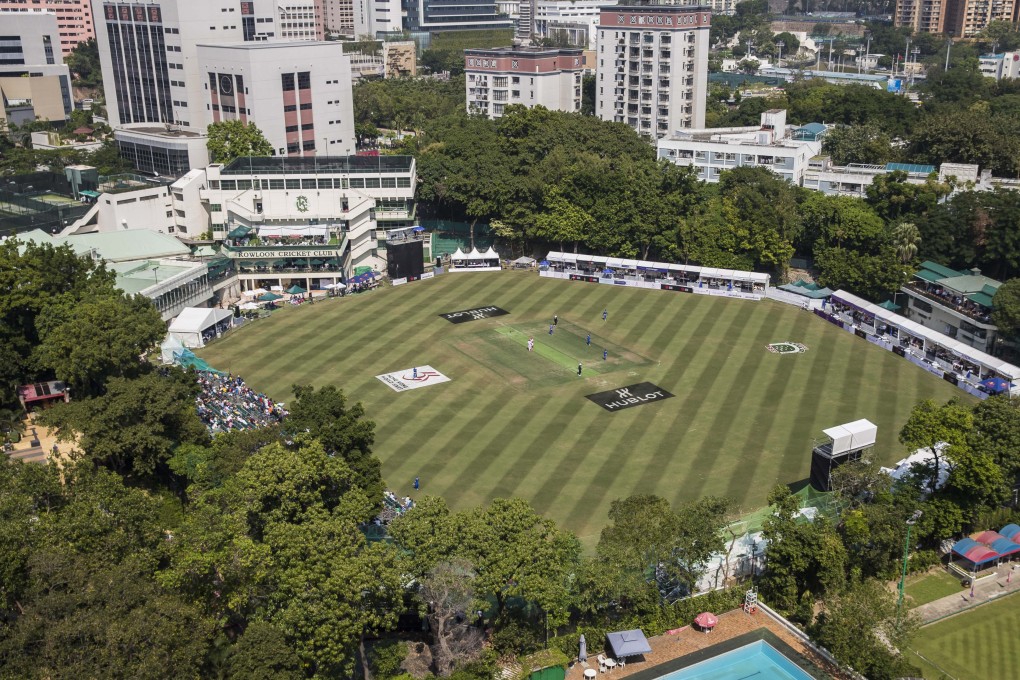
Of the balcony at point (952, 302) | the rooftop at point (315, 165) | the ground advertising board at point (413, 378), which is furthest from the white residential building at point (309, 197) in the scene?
the balcony at point (952, 302)

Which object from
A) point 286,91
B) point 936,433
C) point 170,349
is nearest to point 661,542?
point 936,433

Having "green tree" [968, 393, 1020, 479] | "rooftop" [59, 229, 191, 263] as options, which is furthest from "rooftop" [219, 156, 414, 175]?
"green tree" [968, 393, 1020, 479]

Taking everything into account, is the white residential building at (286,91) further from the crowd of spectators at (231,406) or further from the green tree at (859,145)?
the green tree at (859,145)

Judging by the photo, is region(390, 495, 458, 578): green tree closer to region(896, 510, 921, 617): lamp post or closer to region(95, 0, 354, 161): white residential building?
region(896, 510, 921, 617): lamp post

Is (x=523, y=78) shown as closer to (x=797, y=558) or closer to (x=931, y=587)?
(x=931, y=587)

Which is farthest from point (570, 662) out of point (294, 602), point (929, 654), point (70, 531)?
point (70, 531)
